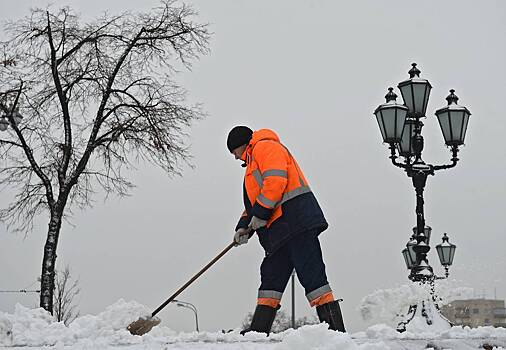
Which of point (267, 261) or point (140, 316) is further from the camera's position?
point (140, 316)

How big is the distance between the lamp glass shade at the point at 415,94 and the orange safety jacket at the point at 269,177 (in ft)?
11.4

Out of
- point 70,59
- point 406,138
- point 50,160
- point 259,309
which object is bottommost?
point 259,309

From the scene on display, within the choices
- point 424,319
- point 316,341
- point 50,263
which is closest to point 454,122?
point 424,319

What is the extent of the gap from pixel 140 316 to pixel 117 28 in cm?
882

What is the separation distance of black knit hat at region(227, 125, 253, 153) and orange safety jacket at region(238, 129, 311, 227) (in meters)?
0.11

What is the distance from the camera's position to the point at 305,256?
5629 mm

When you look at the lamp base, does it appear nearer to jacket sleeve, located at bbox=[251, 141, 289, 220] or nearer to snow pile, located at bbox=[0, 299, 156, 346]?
jacket sleeve, located at bbox=[251, 141, 289, 220]

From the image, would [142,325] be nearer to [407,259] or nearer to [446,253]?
[407,259]

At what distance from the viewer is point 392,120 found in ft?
28.2

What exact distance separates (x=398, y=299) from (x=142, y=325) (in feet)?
11.4

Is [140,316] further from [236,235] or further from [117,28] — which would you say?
[117,28]

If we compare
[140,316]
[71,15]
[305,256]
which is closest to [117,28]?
[71,15]

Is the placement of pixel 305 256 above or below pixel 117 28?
below

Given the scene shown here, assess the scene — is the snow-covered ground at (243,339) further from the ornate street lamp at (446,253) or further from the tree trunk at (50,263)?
the ornate street lamp at (446,253)
